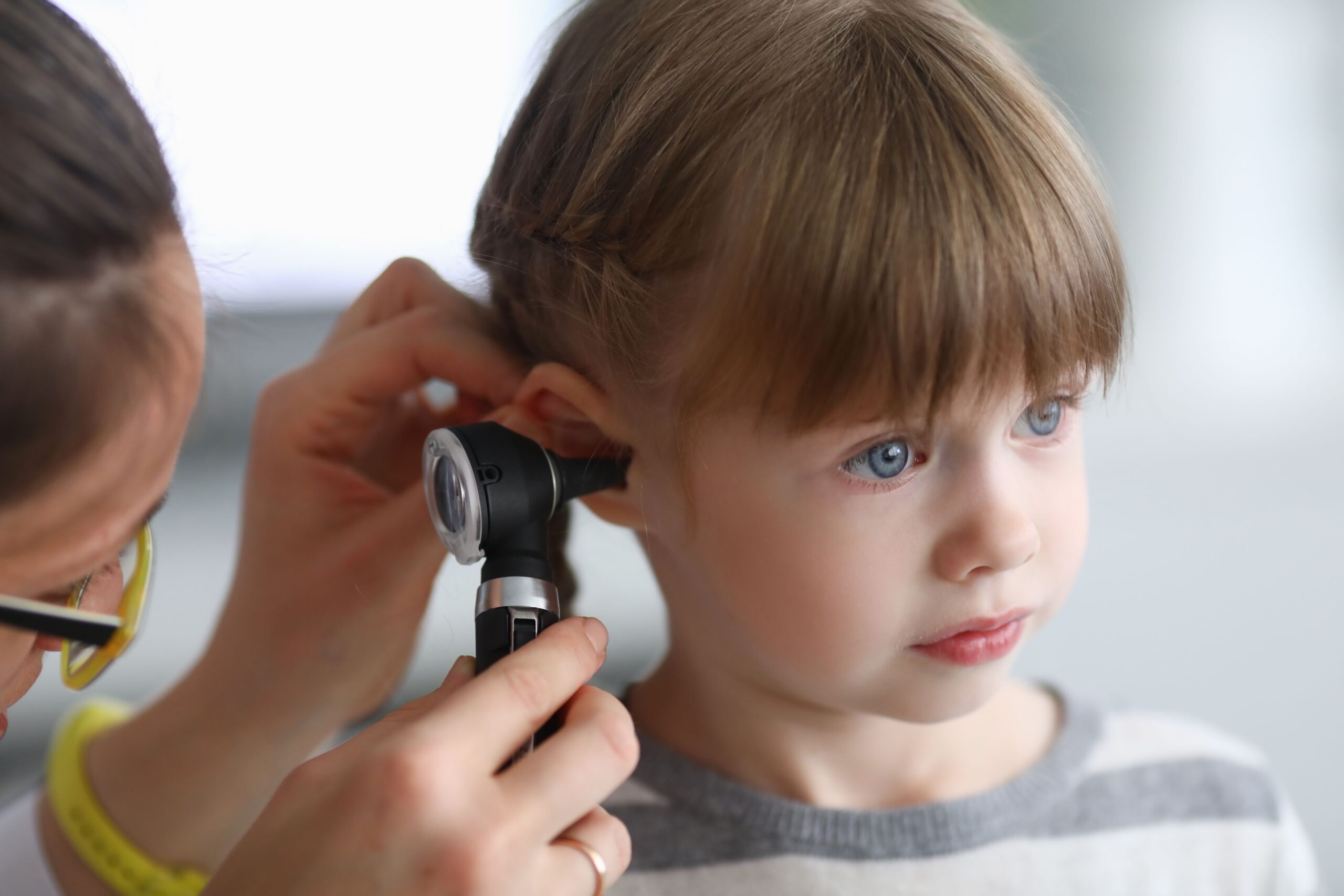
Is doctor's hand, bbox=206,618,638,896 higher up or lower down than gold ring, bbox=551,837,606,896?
higher up

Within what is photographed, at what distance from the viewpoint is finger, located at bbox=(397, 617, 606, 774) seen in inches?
22.1

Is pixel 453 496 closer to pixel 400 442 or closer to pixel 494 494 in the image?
pixel 494 494

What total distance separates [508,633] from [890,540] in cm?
24

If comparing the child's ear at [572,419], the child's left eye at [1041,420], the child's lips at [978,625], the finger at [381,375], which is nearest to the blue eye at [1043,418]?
the child's left eye at [1041,420]

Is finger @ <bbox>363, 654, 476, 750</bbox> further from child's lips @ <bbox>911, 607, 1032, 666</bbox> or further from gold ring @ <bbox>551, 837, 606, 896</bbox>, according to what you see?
child's lips @ <bbox>911, 607, 1032, 666</bbox>

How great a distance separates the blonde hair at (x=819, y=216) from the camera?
62 centimetres

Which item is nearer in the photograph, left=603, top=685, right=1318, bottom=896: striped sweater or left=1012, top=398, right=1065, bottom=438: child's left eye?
left=1012, top=398, right=1065, bottom=438: child's left eye

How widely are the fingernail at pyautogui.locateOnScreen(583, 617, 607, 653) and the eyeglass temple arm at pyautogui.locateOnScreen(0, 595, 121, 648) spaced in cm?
28

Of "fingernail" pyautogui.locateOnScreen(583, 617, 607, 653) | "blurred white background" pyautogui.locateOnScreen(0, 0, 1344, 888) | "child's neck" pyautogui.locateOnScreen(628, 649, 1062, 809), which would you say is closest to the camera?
"fingernail" pyautogui.locateOnScreen(583, 617, 607, 653)

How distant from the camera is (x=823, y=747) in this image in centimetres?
88

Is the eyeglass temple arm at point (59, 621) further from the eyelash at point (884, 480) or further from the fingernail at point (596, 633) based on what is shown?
the eyelash at point (884, 480)

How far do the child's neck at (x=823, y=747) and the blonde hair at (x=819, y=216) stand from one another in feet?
0.89

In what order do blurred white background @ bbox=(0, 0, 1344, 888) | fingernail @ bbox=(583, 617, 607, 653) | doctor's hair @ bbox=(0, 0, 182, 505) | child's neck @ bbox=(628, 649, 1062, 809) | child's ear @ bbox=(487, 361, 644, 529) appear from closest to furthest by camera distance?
1. doctor's hair @ bbox=(0, 0, 182, 505)
2. fingernail @ bbox=(583, 617, 607, 653)
3. child's ear @ bbox=(487, 361, 644, 529)
4. child's neck @ bbox=(628, 649, 1062, 809)
5. blurred white background @ bbox=(0, 0, 1344, 888)

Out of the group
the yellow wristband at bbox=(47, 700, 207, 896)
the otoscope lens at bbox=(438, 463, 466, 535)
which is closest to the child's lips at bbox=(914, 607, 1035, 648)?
the otoscope lens at bbox=(438, 463, 466, 535)
